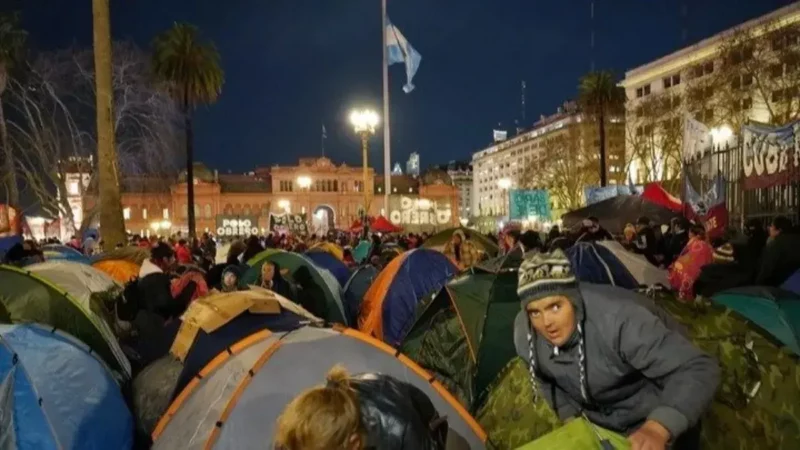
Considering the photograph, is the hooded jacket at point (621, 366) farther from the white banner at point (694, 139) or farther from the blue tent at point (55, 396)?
the white banner at point (694, 139)

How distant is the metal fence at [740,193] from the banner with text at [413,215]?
659 inches

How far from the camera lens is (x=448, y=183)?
93.5 meters

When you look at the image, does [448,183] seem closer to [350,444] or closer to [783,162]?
[783,162]

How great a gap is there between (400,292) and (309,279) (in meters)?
1.30

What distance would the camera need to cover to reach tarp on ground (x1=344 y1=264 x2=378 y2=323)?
10750 mm

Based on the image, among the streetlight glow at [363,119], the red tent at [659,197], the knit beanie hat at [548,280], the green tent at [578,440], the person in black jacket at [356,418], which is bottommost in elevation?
the green tent at [578,440]

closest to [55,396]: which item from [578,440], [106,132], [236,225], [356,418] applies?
[356,418]

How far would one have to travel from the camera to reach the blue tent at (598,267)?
720 cm

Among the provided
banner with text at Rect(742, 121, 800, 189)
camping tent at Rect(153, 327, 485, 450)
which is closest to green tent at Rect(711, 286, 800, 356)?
camping tent at Rect(153, 327, 485, 450)

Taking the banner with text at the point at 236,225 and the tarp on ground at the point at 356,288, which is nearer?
the tarp on ground at the point at 356,288

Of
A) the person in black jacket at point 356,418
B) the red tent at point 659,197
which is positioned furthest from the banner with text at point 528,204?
the person in black jacket at point 356,418

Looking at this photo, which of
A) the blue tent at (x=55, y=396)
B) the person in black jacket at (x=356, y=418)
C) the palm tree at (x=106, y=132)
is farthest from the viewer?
the palm tree at (x=106, y=132)

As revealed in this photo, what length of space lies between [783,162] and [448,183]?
82.1m

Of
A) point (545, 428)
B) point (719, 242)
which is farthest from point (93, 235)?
point (545, 428)
